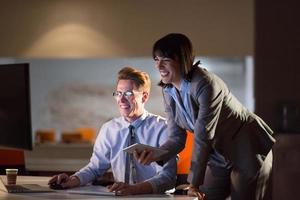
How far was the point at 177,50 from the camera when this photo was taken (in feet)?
8.30

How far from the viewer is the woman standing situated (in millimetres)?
2533

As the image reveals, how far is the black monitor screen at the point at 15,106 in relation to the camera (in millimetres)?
2410

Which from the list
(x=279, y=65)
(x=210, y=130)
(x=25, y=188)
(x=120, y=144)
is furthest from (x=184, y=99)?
(x=279, y=65)

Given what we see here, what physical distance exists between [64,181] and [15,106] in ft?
1.27

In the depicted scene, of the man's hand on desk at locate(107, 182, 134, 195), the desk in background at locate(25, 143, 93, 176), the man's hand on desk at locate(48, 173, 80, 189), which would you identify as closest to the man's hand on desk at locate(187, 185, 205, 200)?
the man's hand on desk at locate(107, 182, 134, 195)

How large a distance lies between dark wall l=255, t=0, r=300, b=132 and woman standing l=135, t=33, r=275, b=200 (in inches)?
73.2

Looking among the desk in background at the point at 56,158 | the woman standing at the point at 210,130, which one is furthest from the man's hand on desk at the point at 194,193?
the desk in background at the point at 56,158

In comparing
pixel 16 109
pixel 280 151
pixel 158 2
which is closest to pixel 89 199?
pixel 16 109

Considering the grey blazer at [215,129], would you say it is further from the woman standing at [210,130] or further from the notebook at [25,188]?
the notebook at [25,188]

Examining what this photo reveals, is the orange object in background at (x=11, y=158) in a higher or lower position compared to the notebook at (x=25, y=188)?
lower

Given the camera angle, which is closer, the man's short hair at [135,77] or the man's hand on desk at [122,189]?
the man's hand on desk at [122,189]

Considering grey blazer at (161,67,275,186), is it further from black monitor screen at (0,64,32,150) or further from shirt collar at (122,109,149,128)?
black monitor screen at (0,64,32,150)

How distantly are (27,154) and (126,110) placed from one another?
1848 millimetres

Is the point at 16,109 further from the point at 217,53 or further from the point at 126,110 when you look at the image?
the point at 217,53
